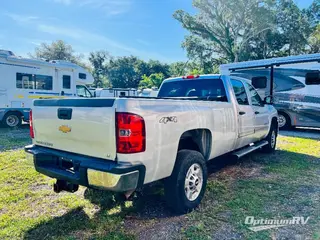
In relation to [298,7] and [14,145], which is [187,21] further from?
[14,145]

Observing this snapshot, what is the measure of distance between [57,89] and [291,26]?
2280 cm

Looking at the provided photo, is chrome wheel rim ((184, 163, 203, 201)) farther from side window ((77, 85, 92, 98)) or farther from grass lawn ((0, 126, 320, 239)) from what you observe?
side window ((77, 85, 92, 98))

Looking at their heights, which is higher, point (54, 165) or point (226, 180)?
point (54, 165)

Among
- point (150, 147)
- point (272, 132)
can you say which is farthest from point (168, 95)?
point (272, 132)

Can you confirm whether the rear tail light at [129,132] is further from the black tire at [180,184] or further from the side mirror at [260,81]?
the side mirror at [260,81]

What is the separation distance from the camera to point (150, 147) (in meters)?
2.64

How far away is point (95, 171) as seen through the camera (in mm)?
2555

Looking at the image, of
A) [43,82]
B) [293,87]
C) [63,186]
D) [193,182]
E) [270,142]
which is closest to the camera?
[63,186]

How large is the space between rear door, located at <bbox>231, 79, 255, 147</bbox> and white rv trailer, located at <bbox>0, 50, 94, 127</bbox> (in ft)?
30.8

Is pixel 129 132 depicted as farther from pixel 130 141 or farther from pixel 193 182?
pixel 193 182

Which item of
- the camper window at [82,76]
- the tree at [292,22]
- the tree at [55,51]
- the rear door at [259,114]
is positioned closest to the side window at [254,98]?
the rear door at [259,114]

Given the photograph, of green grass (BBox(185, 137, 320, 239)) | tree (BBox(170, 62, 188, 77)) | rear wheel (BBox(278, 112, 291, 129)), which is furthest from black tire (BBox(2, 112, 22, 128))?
tree (BBox(170, 62, 188, 77))

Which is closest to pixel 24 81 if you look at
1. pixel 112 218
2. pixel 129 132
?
pixel 112 218

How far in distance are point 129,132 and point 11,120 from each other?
1039cm
